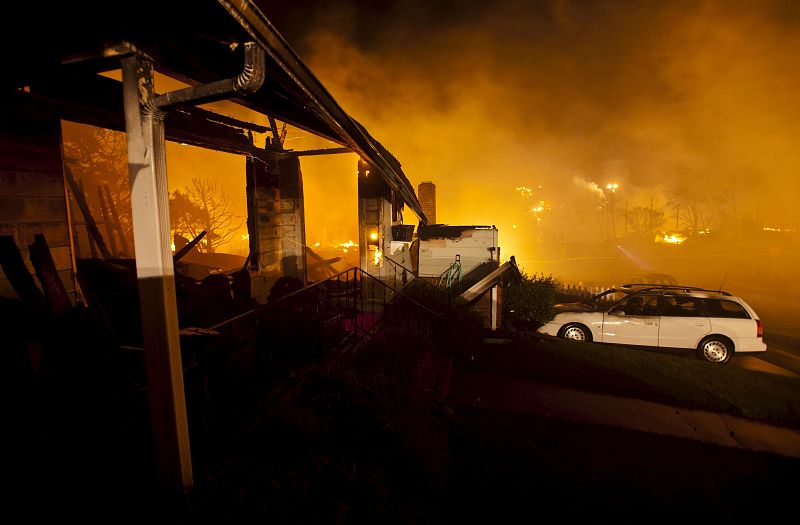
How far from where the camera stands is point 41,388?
3.29 meters

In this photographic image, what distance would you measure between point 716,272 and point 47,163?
4380 centimetres

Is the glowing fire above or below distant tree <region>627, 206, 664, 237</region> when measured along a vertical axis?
below

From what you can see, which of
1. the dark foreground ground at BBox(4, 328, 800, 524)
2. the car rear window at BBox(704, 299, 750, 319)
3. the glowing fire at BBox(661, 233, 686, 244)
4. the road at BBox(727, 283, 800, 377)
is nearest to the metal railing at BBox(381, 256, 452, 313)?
the dark foreground ground at BBox(4, 328, 800, 524)

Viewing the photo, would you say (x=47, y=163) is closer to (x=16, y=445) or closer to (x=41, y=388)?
(x=41, y=388)

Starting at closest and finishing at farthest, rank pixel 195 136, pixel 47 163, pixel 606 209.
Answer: pixel 47 163, pixel 195 136, pixel 606 209

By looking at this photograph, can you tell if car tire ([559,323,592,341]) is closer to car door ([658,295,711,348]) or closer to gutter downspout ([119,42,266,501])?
car door ([658,295,711,348])

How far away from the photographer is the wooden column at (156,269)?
237 cm

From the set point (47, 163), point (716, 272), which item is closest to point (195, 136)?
point (47, 163)

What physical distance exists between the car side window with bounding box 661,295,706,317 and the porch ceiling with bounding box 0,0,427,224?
11124 millimetres

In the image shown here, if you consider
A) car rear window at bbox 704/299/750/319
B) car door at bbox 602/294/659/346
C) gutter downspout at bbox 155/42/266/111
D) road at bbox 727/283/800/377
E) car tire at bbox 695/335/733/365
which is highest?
gutter downspout at bbox 155/42/266/111

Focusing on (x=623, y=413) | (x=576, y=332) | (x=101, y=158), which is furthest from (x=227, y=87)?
(x=101, y=158)

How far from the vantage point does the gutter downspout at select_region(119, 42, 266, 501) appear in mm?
2373

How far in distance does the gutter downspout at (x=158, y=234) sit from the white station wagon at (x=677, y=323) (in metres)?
10.5

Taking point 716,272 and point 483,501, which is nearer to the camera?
point 483,501
